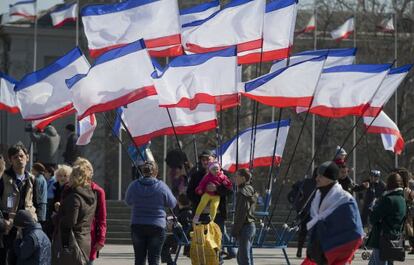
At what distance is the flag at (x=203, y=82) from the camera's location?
2036 cm

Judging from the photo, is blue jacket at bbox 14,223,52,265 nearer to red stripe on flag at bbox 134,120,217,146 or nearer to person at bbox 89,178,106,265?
person at bbox 89,178,106,265

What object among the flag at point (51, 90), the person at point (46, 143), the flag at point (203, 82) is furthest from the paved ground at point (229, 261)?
the flag at point (203, 82)

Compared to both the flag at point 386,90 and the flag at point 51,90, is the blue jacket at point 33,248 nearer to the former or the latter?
the flag at point 51,90

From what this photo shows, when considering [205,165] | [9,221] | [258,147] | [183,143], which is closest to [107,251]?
[258,147]

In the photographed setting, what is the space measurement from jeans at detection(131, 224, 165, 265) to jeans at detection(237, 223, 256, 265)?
1309 mm

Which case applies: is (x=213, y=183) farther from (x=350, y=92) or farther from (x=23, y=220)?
(x=23, y=220)

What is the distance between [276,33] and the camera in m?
22.6

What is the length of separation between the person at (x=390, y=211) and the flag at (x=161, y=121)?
4.64 meters

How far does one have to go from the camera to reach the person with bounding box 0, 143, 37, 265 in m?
16.6

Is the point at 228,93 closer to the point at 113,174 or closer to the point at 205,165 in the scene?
the point at 205,165

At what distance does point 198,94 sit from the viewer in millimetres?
20422

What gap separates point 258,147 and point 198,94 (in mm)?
3736

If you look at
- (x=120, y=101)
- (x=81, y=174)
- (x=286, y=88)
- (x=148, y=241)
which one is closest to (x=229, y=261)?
(x=286, y=88)

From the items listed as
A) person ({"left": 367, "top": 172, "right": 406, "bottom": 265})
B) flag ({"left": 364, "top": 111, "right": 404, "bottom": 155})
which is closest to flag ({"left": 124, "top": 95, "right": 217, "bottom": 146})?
flag ({"left": 364, "top": 111, "right": 404, "bottom": 155})
